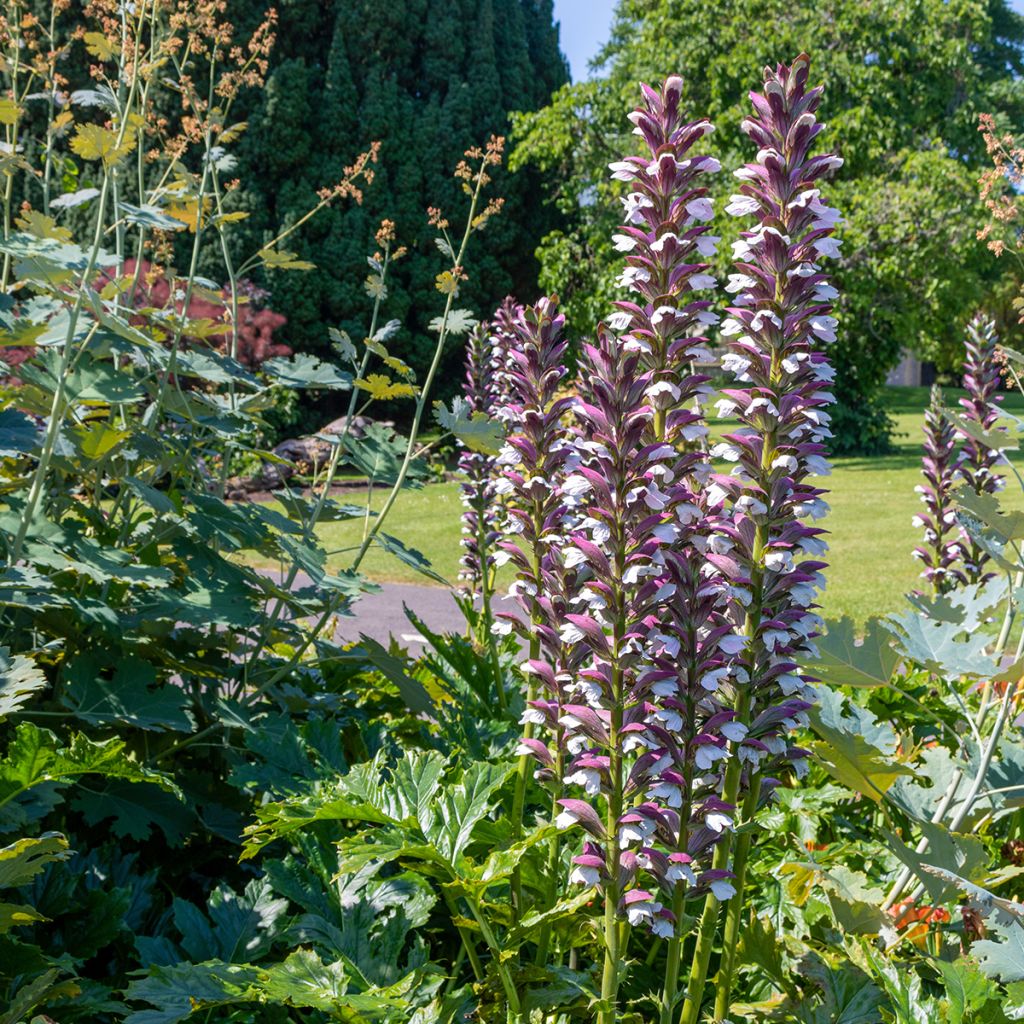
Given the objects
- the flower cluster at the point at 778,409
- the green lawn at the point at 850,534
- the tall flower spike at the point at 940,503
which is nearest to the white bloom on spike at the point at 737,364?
the flower cluster at the point at 778,409

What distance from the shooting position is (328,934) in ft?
5.88

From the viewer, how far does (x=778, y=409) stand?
61.9 inches

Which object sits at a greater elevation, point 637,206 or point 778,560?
point 637,206

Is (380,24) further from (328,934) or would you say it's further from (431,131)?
(328,934)

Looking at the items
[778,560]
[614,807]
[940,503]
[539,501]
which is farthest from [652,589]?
[940,503]

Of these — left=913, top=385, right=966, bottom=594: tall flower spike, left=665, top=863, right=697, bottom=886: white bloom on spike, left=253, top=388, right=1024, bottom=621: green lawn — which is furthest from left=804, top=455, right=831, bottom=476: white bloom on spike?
left=253, top=388, right=1024, bottom=621: green lawn

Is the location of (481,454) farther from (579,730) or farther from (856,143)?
(856,143)

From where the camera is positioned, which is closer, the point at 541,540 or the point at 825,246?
the point at 825,246

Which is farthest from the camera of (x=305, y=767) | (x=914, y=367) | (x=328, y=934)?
(x=914, y=367)

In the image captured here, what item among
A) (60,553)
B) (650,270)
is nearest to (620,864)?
(650,270)

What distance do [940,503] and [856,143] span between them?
16.1m

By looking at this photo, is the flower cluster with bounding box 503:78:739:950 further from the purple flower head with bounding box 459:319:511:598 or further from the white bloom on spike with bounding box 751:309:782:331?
the purple flower head with bounding box 459:319:511:598

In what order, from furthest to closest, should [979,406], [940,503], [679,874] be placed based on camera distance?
[940,503] → [979,406] → [679,874]

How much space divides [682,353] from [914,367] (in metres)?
58.6
